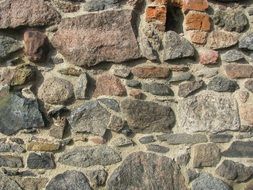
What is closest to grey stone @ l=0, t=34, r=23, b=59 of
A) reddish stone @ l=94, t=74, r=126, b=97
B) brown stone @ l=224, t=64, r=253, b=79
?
reddish stone @ l=94, t=74, r=126, b=97

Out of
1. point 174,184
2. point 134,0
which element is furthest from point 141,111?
point 134,0

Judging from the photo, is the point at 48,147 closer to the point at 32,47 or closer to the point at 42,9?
the point at 32,47

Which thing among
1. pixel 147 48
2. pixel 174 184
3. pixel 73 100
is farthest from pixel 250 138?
pixel 73 100

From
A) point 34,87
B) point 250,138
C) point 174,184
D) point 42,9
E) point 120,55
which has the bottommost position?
point 174,184

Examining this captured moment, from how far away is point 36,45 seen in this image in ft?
10.5

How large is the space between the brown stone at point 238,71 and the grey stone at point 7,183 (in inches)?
53.4

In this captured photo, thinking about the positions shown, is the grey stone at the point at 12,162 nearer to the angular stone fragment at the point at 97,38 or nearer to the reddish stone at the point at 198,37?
the angular stone fragment at the point at 97,38

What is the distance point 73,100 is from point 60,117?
0.12 m

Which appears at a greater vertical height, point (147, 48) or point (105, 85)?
point (147, 48)

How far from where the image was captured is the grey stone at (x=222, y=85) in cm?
317

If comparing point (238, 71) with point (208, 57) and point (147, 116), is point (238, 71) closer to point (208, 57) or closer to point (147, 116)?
point (208, 57)

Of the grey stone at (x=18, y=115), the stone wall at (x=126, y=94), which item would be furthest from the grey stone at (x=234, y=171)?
the grey stone at (x=18, y=115)

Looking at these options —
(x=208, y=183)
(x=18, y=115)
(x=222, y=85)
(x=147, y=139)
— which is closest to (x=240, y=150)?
(x=208, y=183)

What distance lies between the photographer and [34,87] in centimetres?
321
